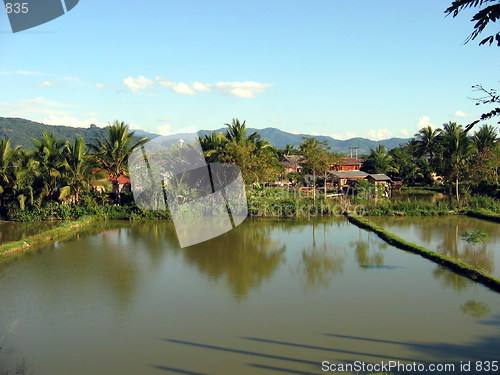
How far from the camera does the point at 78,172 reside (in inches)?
815

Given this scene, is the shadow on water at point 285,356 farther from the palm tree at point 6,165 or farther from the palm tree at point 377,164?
the palm tree at point 377,164

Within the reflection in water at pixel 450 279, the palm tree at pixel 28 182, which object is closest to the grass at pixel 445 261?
the reflection in water at pixel 450 279

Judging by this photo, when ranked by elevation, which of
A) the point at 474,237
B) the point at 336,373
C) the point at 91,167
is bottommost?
the point at 336,373

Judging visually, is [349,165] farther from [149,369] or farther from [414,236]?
[149,369]

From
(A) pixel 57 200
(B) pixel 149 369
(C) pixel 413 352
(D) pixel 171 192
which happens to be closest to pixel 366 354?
(C) pixel 413 352

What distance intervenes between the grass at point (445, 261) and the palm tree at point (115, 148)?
43.1ft

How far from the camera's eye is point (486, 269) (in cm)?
1133

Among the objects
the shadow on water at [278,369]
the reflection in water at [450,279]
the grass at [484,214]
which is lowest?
the shadow on water at [278,369]

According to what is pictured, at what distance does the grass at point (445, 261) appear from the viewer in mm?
10201

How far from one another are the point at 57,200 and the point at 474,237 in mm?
18979

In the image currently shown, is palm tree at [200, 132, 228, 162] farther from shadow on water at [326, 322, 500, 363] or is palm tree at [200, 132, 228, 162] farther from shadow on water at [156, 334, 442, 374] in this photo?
shadow on water at [326, 322, 500, 363]

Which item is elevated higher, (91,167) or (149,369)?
(91,167)

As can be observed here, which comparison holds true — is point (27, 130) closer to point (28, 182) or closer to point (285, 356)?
point (28, 182)

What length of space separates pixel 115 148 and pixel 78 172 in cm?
234
